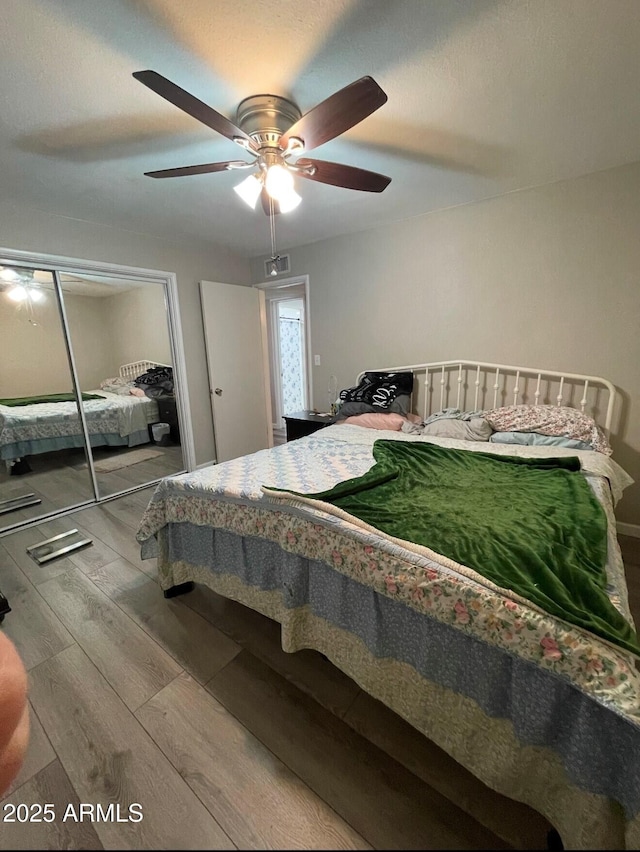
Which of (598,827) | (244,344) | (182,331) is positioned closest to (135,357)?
(182,331)

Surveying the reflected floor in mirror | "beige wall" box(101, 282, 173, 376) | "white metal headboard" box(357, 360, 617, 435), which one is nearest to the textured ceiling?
"beige wall" box(101, 282, 173, 376)

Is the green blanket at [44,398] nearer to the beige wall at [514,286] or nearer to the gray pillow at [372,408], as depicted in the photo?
the gray pillow at [372,408]

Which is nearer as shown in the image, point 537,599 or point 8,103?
point 537,599

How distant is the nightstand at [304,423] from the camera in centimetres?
326

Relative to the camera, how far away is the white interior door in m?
3.74

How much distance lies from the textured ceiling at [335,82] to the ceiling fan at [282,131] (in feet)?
0.30

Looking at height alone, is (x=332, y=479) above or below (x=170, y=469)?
above

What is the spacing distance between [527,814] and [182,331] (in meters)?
3.77

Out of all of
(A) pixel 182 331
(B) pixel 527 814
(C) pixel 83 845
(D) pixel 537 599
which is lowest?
(B) pixel 527 814

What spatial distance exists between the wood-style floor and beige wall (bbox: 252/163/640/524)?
152 centimetres

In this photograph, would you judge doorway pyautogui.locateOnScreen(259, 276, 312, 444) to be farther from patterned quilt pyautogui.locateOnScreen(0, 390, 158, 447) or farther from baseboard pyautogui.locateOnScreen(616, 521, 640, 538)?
baseboard pyautogui.locateOnScreen(616, 521, 640, 538)

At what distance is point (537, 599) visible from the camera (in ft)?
3.00

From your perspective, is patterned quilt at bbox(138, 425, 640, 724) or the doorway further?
the doorway

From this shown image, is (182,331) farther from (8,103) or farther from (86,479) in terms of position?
(8,103)
